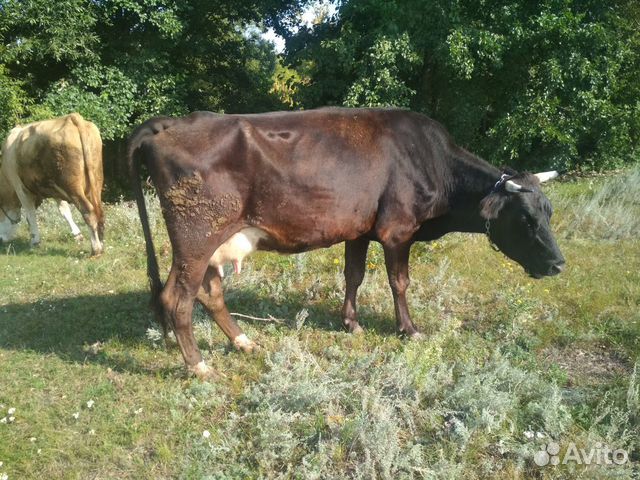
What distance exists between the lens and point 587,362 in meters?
4.41

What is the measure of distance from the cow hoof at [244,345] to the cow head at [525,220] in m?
2.35

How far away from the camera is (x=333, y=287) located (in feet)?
19.6

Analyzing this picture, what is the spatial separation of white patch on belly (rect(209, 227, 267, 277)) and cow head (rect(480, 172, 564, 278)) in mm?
2000

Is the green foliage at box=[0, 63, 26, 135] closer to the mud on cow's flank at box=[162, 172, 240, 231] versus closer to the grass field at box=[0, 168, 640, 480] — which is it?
the grass field at box=[0, 168, 640, 480]

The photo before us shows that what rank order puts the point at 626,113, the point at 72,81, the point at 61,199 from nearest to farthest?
1. the point at 61,199
2. the point at 626,113
3. the point at 72,81

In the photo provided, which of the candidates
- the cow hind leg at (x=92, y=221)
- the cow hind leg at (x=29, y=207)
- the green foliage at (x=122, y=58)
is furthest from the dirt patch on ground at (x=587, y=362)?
the green foliage at (x=122, y=58)

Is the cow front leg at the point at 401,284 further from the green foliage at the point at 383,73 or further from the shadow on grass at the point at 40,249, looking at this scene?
the green foliage at the point at 383,73

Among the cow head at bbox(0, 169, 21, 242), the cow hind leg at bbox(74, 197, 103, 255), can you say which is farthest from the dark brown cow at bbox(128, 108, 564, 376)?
the cow head at bbox(0, 169, 21, 242)

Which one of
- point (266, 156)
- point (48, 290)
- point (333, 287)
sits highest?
point (266, 156)

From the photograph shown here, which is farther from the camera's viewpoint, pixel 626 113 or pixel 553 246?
pixel 626 113

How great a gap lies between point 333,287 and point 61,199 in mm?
5134

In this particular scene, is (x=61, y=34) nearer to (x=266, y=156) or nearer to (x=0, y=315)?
(x=0, y=315)

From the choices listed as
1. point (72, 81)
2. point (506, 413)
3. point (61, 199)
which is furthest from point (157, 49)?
point (506, 413)

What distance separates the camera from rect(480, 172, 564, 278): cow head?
4.50 metres
